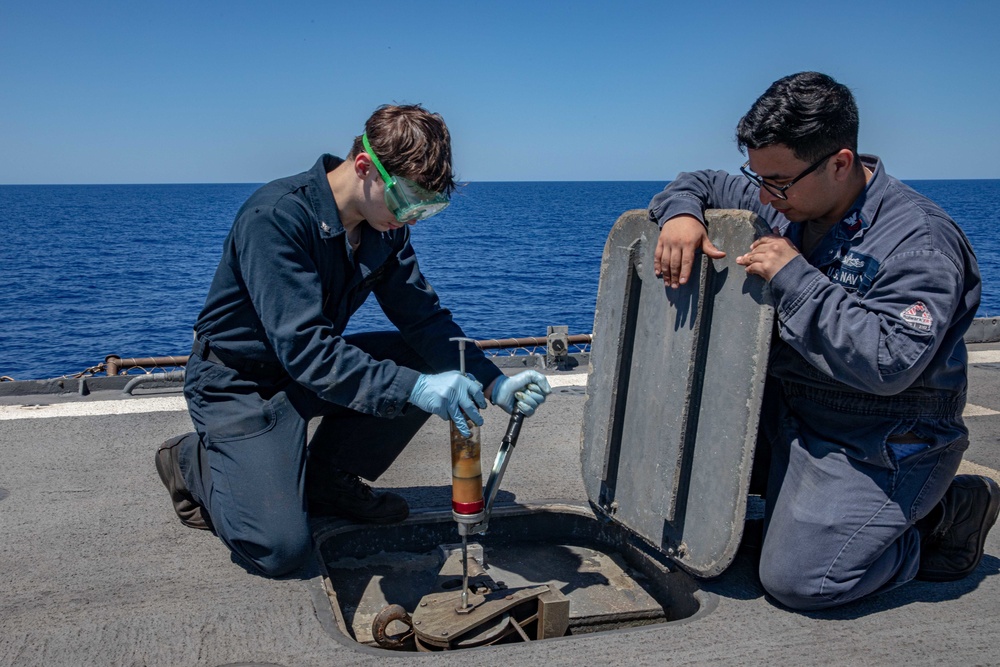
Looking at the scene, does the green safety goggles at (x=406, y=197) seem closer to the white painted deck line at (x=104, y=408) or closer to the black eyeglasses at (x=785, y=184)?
the black eyeglasses at (x=785, y=184)

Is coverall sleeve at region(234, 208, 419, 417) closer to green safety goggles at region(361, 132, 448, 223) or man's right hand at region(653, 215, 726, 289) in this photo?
green safety goggles at region(361, 132, 448, 223)

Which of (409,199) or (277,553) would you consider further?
(409,199)

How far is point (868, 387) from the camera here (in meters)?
2.39

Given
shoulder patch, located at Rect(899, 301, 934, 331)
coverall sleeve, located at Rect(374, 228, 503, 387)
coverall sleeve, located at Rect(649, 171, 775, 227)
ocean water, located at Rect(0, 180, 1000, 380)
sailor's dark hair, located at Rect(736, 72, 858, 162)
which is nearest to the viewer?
shoulder patch, located at Rect(899, 301, 934, 331)

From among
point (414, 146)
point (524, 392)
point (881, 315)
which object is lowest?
point (524, 392)

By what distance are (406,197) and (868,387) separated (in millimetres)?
1506

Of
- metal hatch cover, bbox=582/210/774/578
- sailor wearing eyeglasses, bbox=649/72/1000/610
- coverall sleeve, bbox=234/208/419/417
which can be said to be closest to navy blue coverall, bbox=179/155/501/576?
coverall sleeve, bbox=234/208/419/417

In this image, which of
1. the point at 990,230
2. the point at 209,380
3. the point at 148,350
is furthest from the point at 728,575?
the point at 990,230

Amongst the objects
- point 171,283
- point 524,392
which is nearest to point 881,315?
point 524,392

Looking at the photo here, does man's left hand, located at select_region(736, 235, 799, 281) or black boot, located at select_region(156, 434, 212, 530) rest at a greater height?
man's left hand, located at select_region(736, 235, 799, 281)

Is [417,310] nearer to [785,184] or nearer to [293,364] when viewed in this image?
[293,364]

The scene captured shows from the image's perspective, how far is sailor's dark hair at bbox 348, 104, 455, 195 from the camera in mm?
2762

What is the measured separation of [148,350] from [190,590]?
17.8 metres

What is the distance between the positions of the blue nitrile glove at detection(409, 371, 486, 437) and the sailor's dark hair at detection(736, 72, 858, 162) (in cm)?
114
